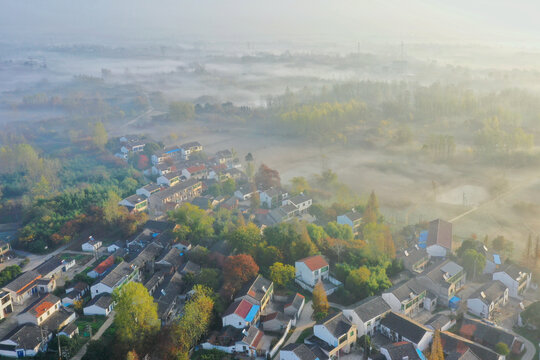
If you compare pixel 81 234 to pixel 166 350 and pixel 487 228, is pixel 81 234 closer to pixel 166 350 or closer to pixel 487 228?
pixel 166 350

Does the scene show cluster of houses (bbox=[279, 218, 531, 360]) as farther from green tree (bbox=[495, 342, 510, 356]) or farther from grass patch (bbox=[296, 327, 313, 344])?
grass patch (bbox=[296, 327, 313, 344])

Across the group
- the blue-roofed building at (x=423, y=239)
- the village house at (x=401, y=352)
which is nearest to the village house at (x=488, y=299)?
the blue-roofed building at (x=423, y=239)

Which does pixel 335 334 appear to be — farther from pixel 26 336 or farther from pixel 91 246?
pixel 91 246

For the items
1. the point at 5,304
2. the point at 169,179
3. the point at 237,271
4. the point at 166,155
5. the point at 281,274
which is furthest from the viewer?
the point at 166,155

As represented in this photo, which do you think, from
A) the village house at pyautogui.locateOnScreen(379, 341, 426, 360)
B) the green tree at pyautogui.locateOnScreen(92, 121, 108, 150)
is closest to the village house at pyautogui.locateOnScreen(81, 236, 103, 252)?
the village house at pyautogui.locateOnScreen(379, 341, 426, 360)

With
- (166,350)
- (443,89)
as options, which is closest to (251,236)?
(166,350)

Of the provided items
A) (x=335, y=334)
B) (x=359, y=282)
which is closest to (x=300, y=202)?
(x=359, y=282)
